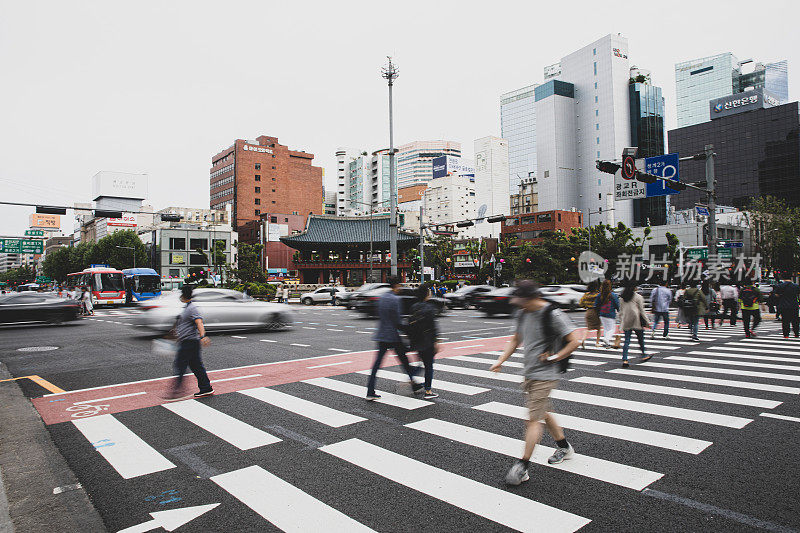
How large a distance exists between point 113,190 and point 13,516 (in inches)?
4003

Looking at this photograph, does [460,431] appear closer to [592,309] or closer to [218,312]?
[592,309]

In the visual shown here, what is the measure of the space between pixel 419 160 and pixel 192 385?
505 ft

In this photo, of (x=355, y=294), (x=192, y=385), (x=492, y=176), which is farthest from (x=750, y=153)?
(x=192, y=385)

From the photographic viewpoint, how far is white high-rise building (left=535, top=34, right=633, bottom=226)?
111312 mm

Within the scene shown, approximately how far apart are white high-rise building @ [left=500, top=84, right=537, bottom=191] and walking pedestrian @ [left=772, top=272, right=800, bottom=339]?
119 metres

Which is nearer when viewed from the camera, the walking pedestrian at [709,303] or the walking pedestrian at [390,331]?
the walking pedestrian at [390,331]

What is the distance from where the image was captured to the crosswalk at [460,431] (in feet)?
12.9

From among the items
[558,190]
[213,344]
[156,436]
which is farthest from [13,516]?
[558,190]

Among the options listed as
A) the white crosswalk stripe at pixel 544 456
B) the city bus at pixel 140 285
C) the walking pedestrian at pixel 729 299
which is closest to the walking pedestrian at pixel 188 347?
the white crosswalk stripe at pixel 544 456

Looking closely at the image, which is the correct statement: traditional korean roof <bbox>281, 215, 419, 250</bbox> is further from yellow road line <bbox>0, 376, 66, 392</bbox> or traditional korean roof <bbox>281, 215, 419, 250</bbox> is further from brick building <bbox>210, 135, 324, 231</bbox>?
yellow road line <bbox>0, 376, 66, 392</bbox>

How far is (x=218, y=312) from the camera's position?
51.5 feet

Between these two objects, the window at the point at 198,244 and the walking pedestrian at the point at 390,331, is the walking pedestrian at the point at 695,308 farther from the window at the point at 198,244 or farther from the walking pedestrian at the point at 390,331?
the window at the point at 198,244

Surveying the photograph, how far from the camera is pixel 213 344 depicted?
44.7 feet

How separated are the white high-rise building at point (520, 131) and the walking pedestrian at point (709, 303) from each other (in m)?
112
